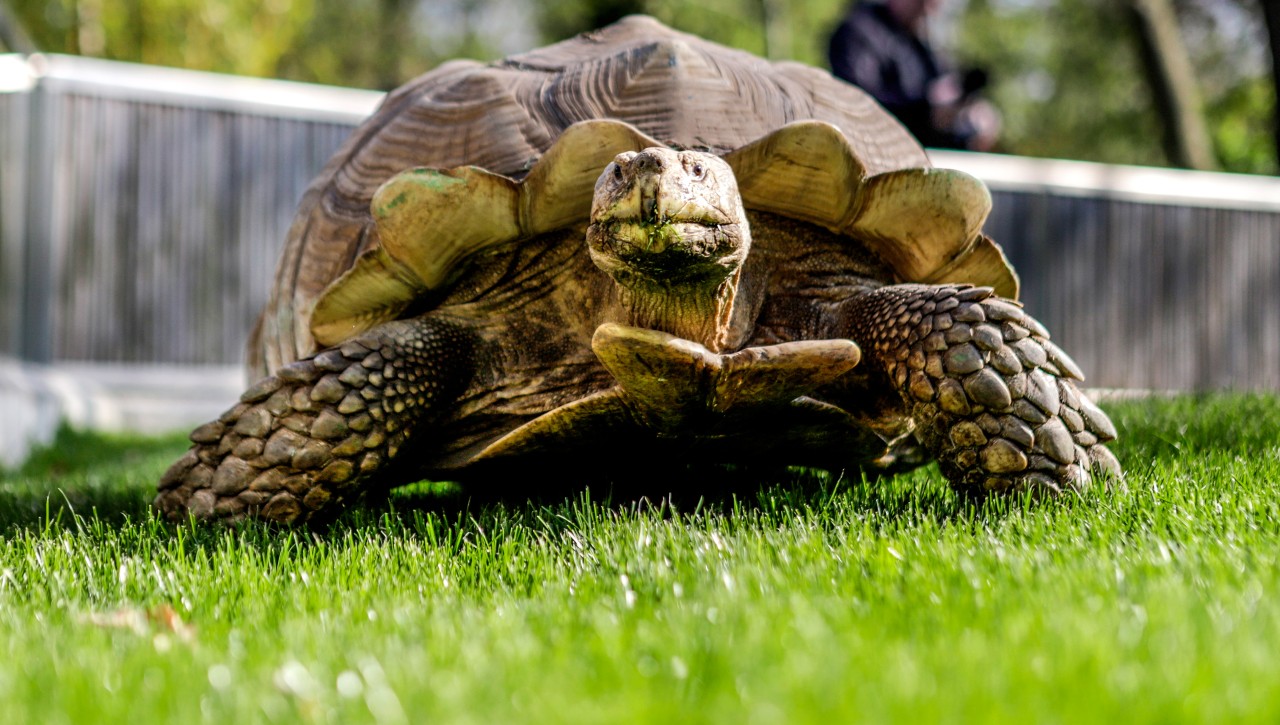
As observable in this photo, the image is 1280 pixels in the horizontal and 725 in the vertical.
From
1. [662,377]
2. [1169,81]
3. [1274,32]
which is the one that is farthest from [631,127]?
[1169,81]

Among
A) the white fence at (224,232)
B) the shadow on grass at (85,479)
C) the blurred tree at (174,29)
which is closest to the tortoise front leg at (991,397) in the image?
the shadow on grass at (85,479)

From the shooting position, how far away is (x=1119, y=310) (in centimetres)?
1032

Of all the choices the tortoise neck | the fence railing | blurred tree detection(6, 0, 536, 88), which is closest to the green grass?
the tortoise neck

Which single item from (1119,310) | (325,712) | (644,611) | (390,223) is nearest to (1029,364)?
(644,611)

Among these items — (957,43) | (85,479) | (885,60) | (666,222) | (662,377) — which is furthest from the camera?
(957,43)

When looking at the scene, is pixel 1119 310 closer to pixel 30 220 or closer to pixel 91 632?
pixel 30 220

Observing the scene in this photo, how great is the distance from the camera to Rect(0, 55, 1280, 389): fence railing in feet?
26.3

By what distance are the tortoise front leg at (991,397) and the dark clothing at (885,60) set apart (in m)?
5.40

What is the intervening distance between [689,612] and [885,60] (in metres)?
6.73

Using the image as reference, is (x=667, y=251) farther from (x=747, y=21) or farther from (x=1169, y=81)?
(x=747, y=21)

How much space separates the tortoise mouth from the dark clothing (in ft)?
18.3

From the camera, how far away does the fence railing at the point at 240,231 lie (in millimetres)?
8023

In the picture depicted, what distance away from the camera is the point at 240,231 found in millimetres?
8758

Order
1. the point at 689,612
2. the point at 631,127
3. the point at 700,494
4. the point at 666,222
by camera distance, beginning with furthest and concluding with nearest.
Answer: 1. the point at 700,494
2. the point at 631,127
3. the point at 666,222
4. the point at 689,612
